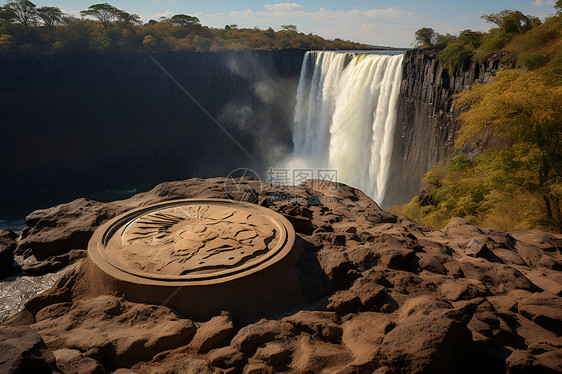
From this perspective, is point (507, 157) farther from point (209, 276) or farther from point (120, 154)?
point (120, 154)

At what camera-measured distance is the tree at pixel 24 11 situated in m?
29.5

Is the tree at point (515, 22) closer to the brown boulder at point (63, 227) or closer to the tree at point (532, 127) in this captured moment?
the tree at point (532, 127)

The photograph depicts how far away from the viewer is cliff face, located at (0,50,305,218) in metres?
26.6

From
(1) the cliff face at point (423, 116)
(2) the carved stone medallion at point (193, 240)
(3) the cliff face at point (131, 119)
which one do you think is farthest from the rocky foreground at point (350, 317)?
(3) the cliff face at point (131, 119)

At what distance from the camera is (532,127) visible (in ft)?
28.9

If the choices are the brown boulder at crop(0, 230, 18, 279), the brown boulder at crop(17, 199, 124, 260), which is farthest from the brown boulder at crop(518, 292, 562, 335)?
the brown boulder at crop(0, 230, 18, 279)

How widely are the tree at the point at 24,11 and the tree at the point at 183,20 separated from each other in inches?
603

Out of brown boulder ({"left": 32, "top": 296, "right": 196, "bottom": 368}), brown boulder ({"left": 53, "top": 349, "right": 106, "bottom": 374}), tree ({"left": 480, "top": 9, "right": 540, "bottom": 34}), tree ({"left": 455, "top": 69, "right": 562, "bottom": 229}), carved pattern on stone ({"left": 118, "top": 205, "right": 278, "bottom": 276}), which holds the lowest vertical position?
brown boulder ({"left": 32, "top": 296, "right": 196, "bottom": 368})

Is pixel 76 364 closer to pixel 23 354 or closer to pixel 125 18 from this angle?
pixel 23 354

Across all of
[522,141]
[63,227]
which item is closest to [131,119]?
[63,227]

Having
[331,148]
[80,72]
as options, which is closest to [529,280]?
[331,148]

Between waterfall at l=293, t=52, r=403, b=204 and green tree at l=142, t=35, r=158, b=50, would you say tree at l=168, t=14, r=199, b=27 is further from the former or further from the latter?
waterfall at l=293, t=52, r=403, b=204

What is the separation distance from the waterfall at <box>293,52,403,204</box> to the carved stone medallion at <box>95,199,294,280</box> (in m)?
14.7

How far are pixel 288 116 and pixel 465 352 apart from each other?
106 ft
